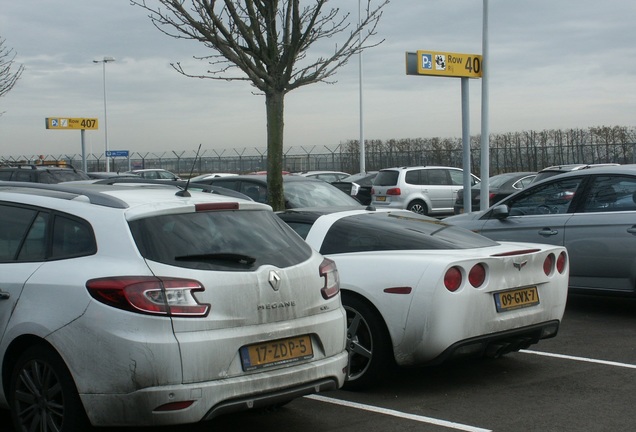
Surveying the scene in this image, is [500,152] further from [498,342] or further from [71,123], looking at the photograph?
[498,342]

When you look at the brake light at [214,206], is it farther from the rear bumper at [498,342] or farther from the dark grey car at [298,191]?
the dark grey car at [298,191]

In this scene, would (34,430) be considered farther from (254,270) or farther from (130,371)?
(254,270)

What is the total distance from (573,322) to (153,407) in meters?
6.08

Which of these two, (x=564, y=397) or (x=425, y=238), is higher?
(x=425, y=238)

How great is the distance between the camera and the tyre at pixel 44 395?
15.5ft

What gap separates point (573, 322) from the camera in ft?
31.0

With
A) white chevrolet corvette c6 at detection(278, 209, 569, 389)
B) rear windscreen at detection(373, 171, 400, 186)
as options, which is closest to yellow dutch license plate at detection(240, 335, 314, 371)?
white chevrolet corvette c6 at detection(278, 209, 569, 389)

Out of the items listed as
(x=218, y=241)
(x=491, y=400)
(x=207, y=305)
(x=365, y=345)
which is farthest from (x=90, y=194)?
(x=491, y=400)

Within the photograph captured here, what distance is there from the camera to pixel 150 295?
457cm

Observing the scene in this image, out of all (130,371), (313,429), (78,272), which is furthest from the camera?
(313,429)

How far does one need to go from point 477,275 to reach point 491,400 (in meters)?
0.90

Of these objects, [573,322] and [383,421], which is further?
[573,322]

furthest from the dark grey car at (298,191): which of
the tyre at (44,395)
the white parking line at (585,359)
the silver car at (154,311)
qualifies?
the tyre at (44,395)

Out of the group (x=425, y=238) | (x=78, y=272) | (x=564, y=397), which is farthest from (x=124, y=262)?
(x=564, y=397)
